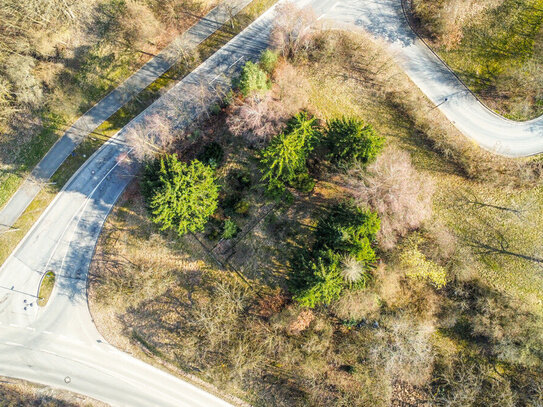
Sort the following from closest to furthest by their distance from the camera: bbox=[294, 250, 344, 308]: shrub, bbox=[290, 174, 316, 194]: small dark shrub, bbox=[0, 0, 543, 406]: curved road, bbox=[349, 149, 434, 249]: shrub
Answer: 1. bbox=[294, 250, 344, 308]: shrub
2. bbox=[349, 149, 434, 249]: shrub
3. bbox=[290, 174, 316, 194]: small dark shrub
4. bbox=[0, 0, 543, 406]: curved road

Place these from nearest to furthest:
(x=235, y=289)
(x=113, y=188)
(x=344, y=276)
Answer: (x=344, y=276) < (x=235, y=289) < (x=113, y=188)

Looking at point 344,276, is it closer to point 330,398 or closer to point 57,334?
point 330,398

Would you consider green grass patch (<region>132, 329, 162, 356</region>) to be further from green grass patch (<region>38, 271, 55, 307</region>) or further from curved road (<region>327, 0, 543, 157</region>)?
curved road (<region>327, 0, 543, 157</region>)

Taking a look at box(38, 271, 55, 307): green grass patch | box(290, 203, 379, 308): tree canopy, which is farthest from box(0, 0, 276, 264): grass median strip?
box(290, 203, 379, 308): tree canopy

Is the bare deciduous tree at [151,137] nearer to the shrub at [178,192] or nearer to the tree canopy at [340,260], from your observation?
the shrub at [178,192]

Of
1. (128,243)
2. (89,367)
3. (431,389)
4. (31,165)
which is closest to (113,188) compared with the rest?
(128,243)

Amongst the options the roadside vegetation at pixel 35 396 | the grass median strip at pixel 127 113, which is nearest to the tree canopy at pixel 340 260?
the grass median strip at pixel 127 113
